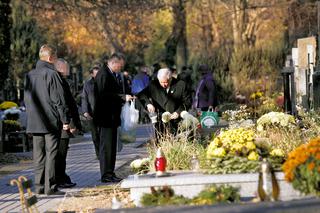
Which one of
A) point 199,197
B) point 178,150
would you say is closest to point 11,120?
point 178,150

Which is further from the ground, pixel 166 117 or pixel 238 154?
pixel 166 117

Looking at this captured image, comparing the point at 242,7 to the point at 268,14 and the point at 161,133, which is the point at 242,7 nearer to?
the point at 268,14

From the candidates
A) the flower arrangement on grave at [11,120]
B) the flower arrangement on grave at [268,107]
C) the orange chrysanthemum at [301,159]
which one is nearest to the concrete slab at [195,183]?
the orange chrysanthemum at [301,159]

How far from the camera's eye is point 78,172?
17.1m

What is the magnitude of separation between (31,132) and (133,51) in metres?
54.5

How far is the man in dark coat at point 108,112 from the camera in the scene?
50.1 ft

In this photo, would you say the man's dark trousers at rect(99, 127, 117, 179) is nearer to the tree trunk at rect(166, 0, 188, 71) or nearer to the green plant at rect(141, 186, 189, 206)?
the green plant at rect(141, 186, 189, 206)

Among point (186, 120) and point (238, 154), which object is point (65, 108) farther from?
point (238, 154)

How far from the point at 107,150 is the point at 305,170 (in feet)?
21.5

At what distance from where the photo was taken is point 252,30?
56.3 metres

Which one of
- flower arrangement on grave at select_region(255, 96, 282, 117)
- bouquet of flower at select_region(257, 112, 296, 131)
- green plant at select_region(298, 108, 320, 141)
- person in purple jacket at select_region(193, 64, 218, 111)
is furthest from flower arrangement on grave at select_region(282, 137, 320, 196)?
flower arrangement on grave at select_region(255, 96, 282, 117)

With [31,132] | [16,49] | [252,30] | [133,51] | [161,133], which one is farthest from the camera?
[133,51]

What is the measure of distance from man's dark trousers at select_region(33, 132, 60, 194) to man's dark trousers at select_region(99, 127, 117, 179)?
1.62 m

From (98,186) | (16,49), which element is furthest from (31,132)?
(16,49)
